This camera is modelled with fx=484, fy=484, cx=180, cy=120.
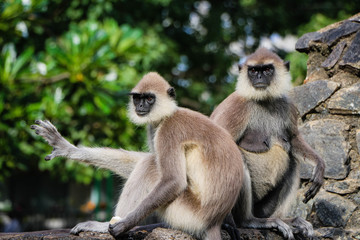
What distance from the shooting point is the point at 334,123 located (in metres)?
4.27

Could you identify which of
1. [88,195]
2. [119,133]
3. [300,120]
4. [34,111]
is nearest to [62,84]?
[34,111]

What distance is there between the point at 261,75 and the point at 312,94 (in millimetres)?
764

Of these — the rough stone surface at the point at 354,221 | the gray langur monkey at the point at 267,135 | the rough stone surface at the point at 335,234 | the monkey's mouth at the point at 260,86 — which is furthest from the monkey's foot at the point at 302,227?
the monkey's mouth at the point at 260,86

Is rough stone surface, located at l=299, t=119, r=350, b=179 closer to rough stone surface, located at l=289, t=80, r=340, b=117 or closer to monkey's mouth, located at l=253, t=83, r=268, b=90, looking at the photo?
rough stone surface, located at l=289, t=80, r=340, b=117

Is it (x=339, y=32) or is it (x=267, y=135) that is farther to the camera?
(x=339, y=32)

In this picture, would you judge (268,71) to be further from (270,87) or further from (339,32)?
(339,32)

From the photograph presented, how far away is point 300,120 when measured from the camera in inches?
180

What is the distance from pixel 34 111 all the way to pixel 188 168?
3979mm

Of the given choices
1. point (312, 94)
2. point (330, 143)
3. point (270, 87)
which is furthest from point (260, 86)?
point (330, 143)

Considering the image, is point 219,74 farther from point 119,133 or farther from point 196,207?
point 196,207

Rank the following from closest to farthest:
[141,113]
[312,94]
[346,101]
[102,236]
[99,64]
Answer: [102,236]
[141,113]
[346,101]
[312,94]
[99,64]

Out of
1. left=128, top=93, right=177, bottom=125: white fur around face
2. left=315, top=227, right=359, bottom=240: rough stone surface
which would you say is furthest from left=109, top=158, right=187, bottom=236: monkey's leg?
left=315, top=227, right=359, bottom=240: rough stone surface

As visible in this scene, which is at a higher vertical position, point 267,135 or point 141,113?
point 141,113

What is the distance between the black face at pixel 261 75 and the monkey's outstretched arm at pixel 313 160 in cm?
53
